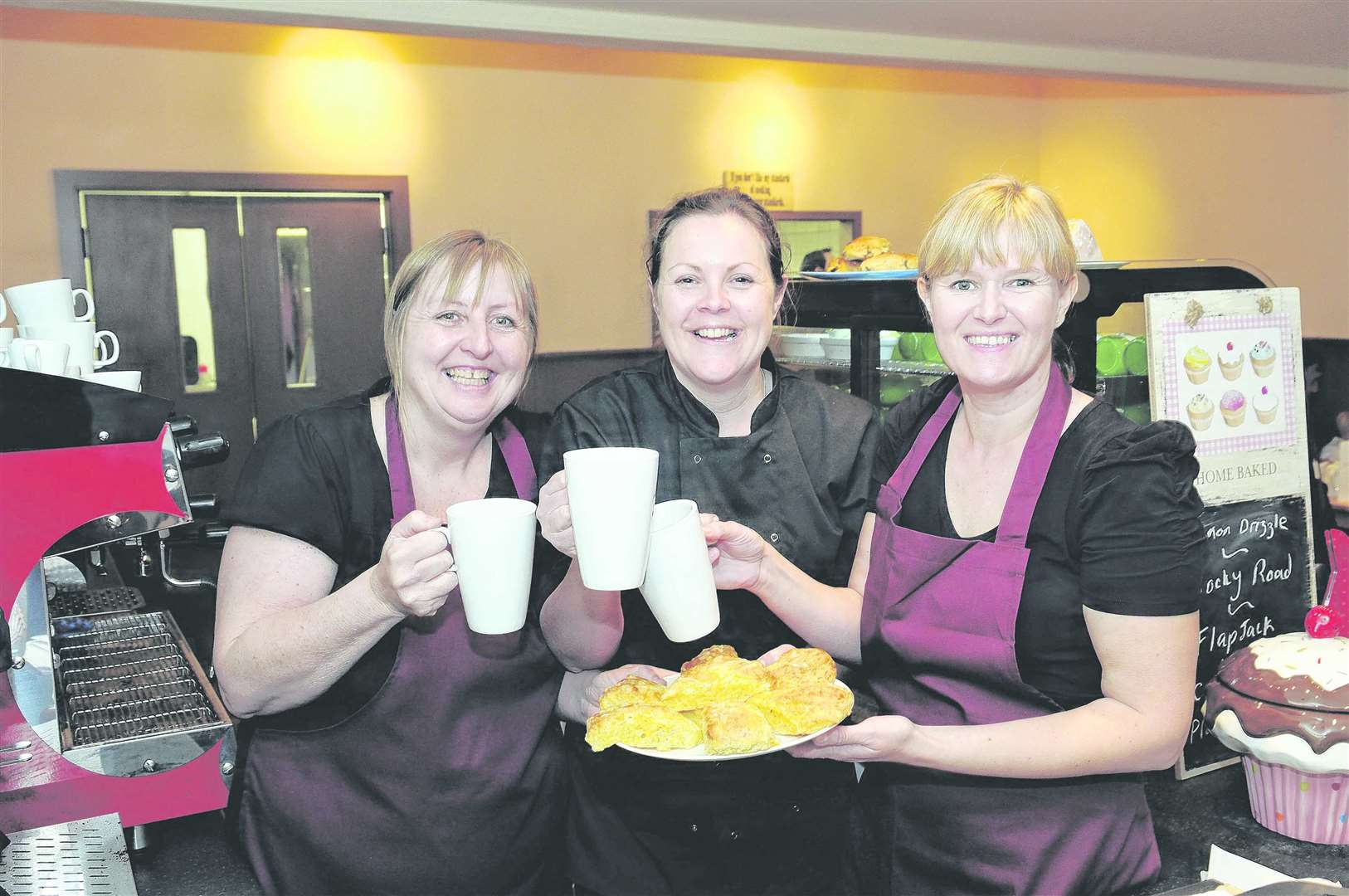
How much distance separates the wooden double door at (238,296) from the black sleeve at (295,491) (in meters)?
4.18

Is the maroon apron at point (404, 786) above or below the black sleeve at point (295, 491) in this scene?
below

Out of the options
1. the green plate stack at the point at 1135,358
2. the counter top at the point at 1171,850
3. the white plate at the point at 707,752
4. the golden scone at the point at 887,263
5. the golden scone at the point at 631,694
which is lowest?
the counter top at the point at 1171,850

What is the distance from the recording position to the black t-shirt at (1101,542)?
1.25 metres

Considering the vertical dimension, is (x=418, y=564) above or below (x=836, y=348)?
below

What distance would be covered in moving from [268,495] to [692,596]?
2.07 ft

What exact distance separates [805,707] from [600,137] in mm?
5552

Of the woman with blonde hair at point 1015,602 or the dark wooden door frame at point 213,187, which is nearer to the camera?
the woman with blonde hair at point 1015,602

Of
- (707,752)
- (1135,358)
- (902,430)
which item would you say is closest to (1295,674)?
(902,430)

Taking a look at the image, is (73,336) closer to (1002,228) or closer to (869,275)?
(1002,228)

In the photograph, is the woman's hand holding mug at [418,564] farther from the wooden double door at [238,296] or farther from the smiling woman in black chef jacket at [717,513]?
the wooden double door at [238,296]

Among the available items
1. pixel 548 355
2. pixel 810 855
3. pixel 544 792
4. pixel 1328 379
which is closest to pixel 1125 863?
pixel 810 855

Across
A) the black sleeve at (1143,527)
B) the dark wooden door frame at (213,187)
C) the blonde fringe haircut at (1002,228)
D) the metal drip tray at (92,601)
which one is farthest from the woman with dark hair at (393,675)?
the dark wooden door frame at (213,187)

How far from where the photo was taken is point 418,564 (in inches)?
49.1

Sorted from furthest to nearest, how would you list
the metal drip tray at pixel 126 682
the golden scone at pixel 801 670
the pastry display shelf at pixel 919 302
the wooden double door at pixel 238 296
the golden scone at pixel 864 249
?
the wooden double door at pixel 238 296, the golden scone at pixel 864 249, the pastry display shelf at pixel 919 302, the metal drip tray at pixel 126 682, the golden scone at pixel 801 670
